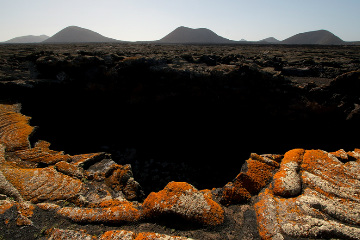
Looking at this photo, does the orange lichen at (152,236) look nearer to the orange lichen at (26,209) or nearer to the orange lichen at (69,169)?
the orange lichen at (26,209)

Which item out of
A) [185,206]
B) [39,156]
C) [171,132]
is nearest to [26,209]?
[39,156]

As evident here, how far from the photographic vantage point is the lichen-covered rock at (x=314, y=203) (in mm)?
2828

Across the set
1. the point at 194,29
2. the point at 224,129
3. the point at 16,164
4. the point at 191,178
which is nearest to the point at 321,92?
the point at 224,129

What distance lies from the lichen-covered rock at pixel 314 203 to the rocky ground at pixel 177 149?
2cm

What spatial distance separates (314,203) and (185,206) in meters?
2.14

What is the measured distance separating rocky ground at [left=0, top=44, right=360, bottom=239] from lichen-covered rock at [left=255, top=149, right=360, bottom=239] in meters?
0.02

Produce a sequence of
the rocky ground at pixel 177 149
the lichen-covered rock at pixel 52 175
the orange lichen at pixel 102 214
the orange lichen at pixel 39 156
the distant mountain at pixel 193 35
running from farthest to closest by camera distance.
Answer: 1. the distant mountain at pixel 193 35
2. the orange lichen at pixel 39 156
3. the lichen-covered rock at pixel 52 175
4. the orange lichen at pixel 102 214
5. the rocky ground at pixel 177 149

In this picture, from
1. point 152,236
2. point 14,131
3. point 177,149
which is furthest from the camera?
point 177,149

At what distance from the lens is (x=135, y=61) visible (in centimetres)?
1082

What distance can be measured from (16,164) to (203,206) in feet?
14.9

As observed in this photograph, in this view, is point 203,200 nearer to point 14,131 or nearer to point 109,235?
point 109,235

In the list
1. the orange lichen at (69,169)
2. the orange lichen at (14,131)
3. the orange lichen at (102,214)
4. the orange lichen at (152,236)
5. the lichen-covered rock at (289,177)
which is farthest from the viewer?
the orange lichen at (14,131)

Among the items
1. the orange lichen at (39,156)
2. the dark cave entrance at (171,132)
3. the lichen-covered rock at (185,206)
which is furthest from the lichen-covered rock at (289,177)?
the orange lichen at (39,156)

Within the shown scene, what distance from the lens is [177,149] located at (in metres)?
11.0
